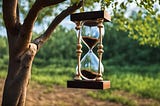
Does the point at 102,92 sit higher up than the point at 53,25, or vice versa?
the point at 53,25

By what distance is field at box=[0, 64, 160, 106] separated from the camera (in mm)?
9883

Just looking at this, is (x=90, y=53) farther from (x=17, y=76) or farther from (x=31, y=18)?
(x=17, y=76)

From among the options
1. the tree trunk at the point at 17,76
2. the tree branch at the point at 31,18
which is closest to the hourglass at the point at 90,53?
the tree branch at the point at 31,18

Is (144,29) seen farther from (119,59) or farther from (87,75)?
(119,59)

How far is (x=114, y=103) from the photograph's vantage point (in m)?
9.99

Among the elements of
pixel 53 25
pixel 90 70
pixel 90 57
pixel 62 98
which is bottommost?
pixel 62 98

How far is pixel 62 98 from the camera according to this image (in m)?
10.1

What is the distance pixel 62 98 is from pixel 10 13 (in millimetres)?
5724

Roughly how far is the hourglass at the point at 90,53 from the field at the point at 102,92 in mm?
5340

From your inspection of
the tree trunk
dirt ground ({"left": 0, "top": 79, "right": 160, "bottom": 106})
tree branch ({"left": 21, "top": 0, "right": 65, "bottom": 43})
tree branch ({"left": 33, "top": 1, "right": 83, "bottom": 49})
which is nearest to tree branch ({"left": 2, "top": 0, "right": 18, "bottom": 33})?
tree branch ({"left": 21, "top": 0, "right": 65, "bottom": 43})

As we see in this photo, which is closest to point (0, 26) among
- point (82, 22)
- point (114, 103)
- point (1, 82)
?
point (1, 82)

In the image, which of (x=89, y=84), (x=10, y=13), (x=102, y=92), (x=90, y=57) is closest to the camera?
(x=89, y=84)

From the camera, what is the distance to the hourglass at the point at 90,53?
3896mm

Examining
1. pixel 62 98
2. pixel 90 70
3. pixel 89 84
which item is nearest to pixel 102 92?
pixel 62 98
